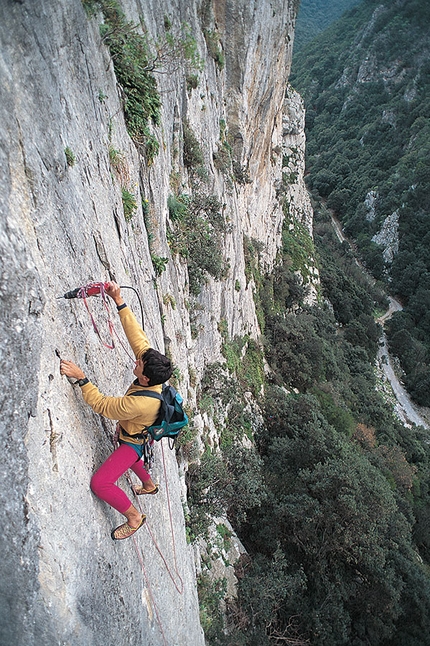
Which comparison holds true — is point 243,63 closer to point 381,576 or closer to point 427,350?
point 381,576

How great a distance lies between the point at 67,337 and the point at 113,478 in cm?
137

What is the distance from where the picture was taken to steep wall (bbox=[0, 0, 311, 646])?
2.33 meters

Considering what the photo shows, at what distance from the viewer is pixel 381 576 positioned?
1227 centimetres

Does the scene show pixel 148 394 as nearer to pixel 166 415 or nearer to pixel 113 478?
pixel 166 415

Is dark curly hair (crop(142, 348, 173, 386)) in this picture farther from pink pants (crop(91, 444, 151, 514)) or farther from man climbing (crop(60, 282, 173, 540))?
pink pants (crop(91, 444, 151, 514))

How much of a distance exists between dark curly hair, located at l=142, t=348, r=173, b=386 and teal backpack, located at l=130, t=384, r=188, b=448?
0.50 feet

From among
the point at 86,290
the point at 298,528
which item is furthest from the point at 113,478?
the point at 298,528

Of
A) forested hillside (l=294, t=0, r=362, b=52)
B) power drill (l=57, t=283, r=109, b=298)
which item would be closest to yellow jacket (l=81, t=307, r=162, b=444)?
power drill (l=57, t=283, r=109, b=298)

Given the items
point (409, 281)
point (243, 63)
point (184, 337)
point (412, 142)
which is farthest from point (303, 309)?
point (412, 142)

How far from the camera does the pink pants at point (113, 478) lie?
10.8 feet

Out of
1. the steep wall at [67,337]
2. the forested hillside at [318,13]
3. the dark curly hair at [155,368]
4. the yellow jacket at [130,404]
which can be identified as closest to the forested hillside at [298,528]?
the steep wall at [67,337]

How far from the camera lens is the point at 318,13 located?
15862 cm

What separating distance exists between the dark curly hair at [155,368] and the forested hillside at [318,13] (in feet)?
585

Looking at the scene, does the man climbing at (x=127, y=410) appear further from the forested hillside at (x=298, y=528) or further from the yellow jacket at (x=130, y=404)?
the forested hillside at (x=298, y=528)
